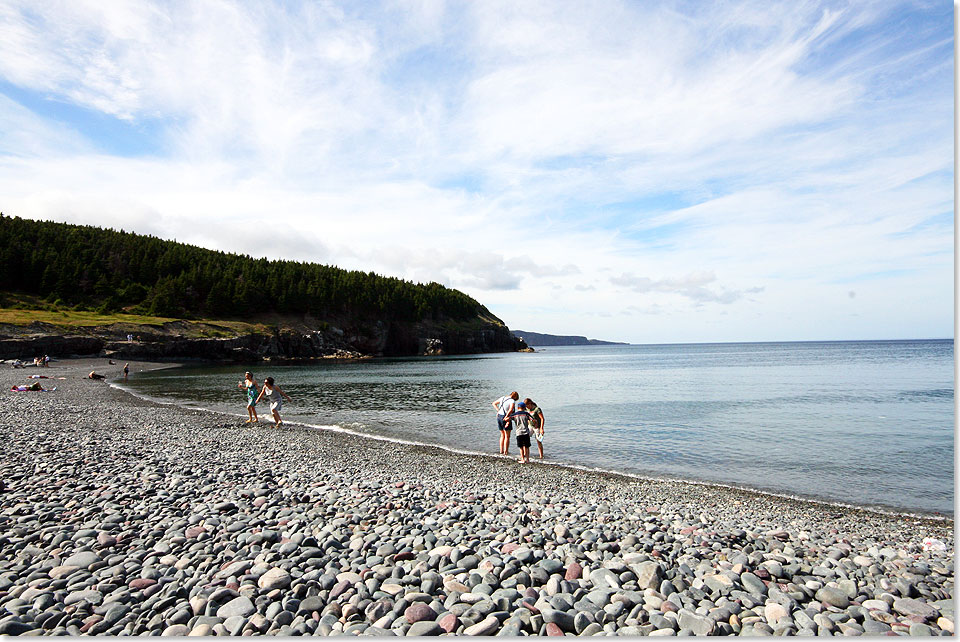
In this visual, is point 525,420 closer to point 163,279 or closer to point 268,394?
point 268,394

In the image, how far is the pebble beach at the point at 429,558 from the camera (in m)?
5.66

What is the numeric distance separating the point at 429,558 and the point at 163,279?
6057 inches

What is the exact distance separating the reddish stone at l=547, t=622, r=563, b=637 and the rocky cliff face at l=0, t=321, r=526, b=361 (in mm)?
101981

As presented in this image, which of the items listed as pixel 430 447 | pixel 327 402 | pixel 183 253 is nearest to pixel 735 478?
pixel 430 447

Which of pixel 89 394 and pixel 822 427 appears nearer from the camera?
pixel 822 427

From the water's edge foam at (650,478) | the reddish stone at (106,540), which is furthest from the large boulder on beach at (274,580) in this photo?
the water's edge foam at (650,478)

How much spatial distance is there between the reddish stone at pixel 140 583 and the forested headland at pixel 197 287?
136218 millimetres

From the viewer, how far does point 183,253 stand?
155m

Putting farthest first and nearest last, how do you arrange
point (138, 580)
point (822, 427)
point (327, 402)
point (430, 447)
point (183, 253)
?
point (183, 253), point (327, 402), point (822, 427), point (430, 447), point (138, 580)

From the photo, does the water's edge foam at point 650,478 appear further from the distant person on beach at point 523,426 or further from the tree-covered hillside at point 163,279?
the tree-covered hillside at point 163,279

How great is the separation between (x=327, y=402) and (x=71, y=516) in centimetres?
3177

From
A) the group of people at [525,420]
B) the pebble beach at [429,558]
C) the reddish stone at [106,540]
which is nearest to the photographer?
the pebble beach at [429,558]

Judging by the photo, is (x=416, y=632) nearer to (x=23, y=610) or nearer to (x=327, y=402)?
(x=23, y=610)

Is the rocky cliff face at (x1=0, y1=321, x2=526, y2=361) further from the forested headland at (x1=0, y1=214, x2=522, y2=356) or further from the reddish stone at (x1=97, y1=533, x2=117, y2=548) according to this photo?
the reddish stone at (x1=97, y1=533, x2=117, y2=548)
